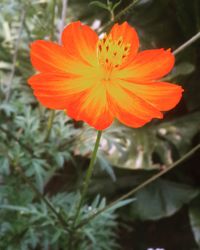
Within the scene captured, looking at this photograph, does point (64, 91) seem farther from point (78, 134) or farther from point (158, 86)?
point (78, 134)

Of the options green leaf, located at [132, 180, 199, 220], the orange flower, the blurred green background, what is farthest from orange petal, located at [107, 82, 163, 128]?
green leaf, located at [132, 180, 199, 220]

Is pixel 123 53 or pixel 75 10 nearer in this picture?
pixel 123 53

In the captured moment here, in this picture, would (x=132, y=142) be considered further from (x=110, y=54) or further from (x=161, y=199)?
(x=110, y=54)

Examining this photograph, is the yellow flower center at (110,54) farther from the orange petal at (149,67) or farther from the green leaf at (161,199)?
the green leaf at (161,199)

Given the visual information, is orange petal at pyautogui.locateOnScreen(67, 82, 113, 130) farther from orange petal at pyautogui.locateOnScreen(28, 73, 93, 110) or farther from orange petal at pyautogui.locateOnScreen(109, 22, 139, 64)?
orange petal at pyautogui.locateOnScreen(109, 22, 139, 64)

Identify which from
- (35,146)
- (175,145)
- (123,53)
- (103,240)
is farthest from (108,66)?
(175,145)

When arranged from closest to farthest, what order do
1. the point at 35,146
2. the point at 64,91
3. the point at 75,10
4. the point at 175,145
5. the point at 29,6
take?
the point at 64,91, the point at 35,146, the point at 29,6, the point at 175,145, the point at 75,10

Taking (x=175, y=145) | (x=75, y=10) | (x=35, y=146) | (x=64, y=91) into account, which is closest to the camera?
(x=64, y=91)

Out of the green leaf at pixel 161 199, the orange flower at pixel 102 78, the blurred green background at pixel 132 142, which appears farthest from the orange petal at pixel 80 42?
the green leaf at pixel 161 199

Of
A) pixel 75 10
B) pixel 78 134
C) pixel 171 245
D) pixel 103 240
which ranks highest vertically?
pixel 75 10
